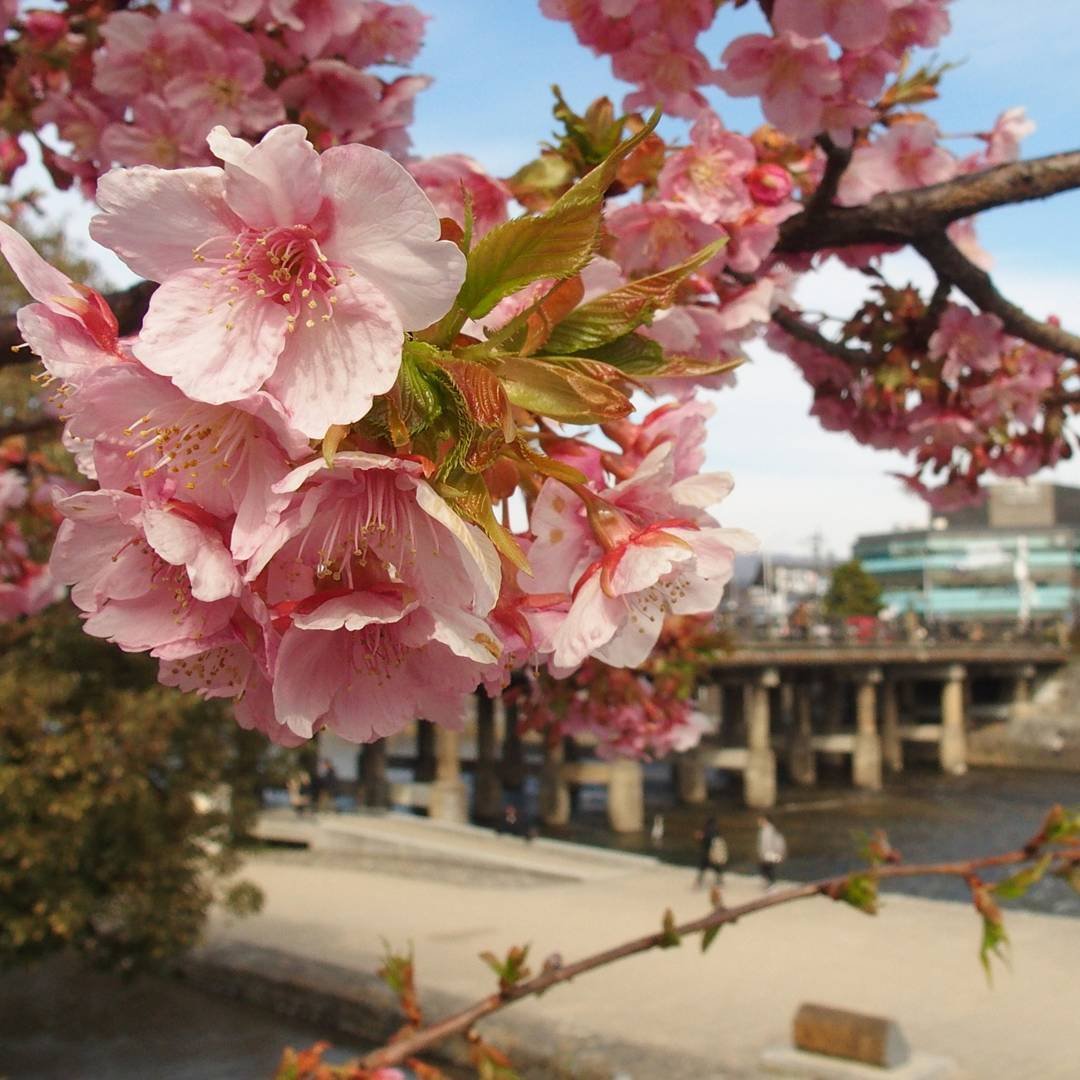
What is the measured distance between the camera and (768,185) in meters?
1.80

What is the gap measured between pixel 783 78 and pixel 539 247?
1.28m

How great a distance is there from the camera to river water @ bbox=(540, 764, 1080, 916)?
2419 centimetres

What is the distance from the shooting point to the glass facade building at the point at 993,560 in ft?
252

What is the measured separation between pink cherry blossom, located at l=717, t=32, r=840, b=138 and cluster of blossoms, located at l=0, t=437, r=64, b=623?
2.52 m

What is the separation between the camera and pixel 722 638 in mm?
5004

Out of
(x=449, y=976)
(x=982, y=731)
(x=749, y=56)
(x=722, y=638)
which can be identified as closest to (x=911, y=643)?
(x=982, y=731)

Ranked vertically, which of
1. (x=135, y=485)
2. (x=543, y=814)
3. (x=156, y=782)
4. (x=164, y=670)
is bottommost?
(x=543, y=814)

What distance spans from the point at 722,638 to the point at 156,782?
7.42 meters

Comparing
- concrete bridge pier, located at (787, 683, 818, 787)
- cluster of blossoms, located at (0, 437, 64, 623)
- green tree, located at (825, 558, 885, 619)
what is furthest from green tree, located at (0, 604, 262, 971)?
green tree, located at (825, 558, 885, 619)

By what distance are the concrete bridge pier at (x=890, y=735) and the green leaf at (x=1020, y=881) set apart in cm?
4282

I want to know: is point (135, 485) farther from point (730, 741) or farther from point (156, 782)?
point (730, 741)

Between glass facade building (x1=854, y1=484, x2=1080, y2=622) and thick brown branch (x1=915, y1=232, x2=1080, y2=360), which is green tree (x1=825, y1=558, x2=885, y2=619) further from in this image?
thick brown branch (x1=915, y1=232, x2=1080, y2=360)

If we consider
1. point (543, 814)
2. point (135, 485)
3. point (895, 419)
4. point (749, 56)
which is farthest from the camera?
point (543, 814)

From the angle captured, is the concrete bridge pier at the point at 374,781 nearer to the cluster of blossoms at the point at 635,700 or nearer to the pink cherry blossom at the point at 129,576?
the cluster of blossoms at the point at 635,700
